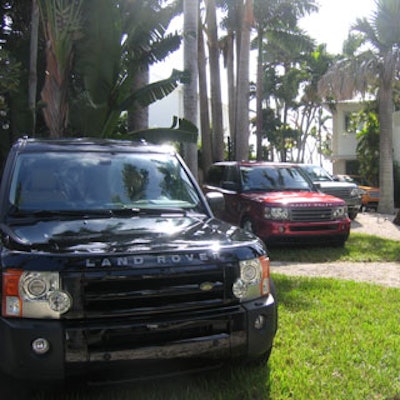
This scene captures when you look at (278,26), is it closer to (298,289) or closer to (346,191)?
(346,191)

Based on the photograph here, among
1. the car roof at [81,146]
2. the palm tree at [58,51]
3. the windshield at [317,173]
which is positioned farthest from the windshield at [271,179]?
the car roof at [81,146]

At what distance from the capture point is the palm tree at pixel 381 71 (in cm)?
1772

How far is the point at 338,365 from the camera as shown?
12.8 feet

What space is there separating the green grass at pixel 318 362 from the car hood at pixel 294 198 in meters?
2.91

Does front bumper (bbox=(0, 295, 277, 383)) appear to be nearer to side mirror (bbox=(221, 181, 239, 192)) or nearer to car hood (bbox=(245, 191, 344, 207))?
car hood (bbox=(245, 191, 344, 207))

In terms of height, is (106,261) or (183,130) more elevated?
(183,130)

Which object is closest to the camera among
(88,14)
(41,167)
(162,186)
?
(41,167)

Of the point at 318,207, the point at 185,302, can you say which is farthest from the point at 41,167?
the point at 318,207

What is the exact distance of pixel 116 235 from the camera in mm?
3314

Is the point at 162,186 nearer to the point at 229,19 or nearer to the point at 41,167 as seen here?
the point at 41,167

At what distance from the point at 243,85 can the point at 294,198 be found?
10.5 meters

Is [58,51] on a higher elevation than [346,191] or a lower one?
higher

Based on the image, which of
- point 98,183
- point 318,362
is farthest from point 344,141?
point 98,183

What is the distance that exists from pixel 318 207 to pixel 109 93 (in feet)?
16.6
